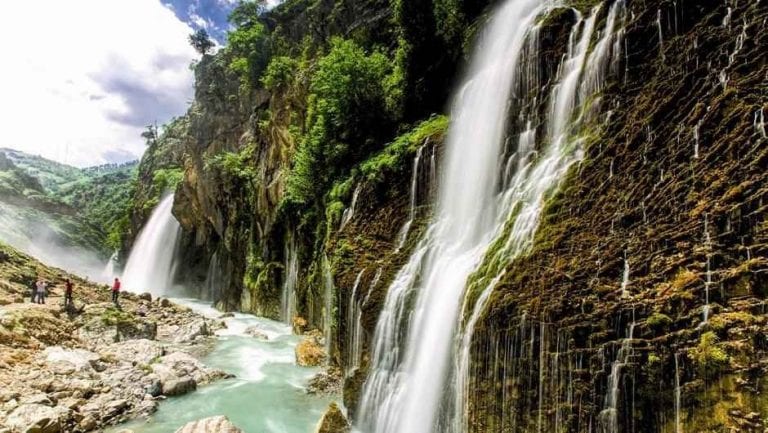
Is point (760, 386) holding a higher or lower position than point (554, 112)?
lower

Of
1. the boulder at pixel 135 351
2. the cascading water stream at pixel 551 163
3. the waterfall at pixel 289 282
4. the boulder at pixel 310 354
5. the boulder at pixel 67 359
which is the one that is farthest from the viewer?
the waterfall at pixel 289 282

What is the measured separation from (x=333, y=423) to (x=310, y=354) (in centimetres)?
676

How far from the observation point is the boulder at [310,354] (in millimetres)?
16469

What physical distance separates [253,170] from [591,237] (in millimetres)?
26202

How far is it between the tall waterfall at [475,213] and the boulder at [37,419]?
21.6 feet

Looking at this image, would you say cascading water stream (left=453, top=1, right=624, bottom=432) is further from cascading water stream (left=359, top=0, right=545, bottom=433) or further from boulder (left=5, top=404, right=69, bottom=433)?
boulder (left=5, top=404, right=69, bottom=433)

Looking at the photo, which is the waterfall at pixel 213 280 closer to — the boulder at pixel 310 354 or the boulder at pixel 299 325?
the boulder at pixel 299 325

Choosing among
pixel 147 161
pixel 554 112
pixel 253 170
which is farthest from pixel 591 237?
pixel 147 161

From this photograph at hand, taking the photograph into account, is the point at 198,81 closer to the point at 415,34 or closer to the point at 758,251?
the point at 415,34

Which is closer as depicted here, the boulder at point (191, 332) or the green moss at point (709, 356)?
the green moss at point (709, 356)

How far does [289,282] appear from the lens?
2378cm

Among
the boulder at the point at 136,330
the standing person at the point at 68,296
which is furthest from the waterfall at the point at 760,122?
the standing person at the point at 68,296

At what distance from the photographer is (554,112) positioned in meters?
9.23

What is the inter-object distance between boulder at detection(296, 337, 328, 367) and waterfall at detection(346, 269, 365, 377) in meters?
4.22
